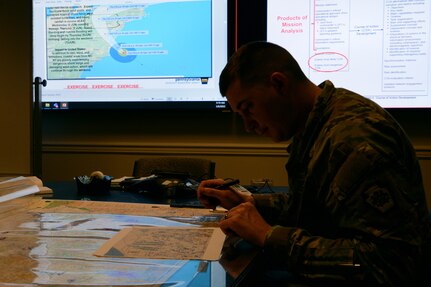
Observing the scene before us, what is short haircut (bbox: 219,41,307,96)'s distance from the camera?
3.99ft

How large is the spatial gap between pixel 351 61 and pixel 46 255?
2478 millimetres

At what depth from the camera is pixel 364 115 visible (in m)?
1.03

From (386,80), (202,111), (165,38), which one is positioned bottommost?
(202,111)

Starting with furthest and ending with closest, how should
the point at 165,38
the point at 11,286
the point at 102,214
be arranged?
1. the point at 165,38
2. the point at 102,214
3. the point at 11,286

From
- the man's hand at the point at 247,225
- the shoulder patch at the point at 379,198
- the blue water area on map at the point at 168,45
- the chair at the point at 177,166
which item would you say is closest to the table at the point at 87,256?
the man's hand at the point at 247,225

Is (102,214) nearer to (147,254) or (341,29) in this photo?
(147,254)

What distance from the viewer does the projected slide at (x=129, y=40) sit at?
10.4 feet

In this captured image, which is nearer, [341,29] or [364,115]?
[364,115]

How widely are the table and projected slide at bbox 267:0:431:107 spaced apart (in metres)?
1.86

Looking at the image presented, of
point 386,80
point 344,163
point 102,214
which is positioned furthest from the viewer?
point 386,80

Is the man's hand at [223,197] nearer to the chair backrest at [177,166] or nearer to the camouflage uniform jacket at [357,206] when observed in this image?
the camouflage uniform jacket at [357,206]

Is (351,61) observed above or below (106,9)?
below

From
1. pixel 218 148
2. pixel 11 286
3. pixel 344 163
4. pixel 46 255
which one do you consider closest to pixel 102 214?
pixel 46 255

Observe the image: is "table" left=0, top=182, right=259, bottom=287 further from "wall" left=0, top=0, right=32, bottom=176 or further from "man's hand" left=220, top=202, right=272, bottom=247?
"wall" left=0, top=0, right=32, bottom=176
